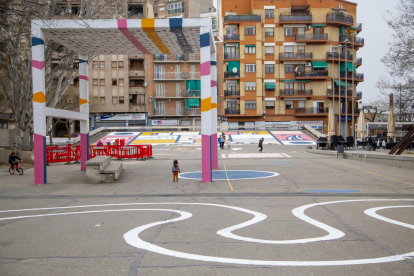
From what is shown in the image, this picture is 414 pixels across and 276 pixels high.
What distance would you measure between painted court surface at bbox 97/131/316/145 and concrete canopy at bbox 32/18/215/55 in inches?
943

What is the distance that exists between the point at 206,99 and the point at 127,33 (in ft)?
13.2

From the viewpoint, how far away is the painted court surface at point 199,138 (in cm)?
3962

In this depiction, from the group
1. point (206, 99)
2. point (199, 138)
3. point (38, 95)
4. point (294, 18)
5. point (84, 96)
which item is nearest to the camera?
point (206, 99)

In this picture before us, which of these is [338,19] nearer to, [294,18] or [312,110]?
[294,18]

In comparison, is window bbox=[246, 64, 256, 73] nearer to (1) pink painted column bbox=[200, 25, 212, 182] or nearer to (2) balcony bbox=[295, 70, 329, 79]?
(2) balcony bbox=[295, 70, 329, 79]

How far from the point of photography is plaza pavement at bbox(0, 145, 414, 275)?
4477mm

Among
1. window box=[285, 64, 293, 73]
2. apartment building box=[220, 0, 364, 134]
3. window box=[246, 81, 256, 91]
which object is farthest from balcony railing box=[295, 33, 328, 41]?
window box=[246, 81, 256, 91]

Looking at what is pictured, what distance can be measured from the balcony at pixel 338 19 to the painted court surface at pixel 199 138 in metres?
21.4

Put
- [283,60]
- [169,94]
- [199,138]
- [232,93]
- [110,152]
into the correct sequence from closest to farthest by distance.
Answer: [110,152], [199,138], [283,60], [232,93], [169,94]

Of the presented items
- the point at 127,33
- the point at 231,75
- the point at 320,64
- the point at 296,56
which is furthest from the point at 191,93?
the point at 127,33

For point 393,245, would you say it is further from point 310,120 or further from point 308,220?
point 310,120

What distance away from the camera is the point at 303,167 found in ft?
56.4

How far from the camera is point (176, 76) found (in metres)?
61.1

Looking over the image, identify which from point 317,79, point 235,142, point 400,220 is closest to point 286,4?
point 317,79
